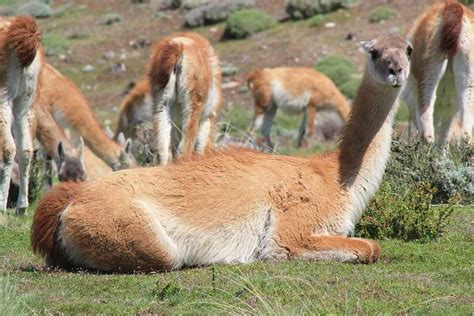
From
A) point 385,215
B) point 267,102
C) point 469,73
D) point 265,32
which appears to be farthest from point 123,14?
point 385,215

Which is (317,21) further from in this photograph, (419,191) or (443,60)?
(419,191)

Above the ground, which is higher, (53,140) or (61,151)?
(61,151)

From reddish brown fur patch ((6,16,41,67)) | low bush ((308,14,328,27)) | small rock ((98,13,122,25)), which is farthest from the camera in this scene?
small rock ((98,13,122,25))

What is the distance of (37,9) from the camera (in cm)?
4691

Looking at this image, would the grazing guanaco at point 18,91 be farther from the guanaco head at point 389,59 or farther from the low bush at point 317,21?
the low bush at point 317,21

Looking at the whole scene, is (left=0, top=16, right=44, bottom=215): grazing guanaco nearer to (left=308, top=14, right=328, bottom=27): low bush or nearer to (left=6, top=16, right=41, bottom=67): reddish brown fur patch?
(left=6, top=16, right=41, bottom=67): reddish brown fur patch

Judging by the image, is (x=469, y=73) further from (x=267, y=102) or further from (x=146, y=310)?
(x=267, y=102)

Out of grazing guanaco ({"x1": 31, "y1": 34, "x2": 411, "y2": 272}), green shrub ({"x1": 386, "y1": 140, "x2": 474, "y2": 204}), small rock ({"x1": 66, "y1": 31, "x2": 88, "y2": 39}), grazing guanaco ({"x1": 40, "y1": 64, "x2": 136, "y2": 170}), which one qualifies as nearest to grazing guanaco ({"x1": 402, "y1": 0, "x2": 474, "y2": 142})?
green shrub ({"x1": 386, "y1": 140, "x2": 474, "y2": 204})

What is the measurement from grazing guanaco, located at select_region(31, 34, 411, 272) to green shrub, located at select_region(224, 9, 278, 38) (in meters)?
30.4

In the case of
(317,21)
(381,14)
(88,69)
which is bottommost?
(88,69)

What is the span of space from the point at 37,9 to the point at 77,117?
29.4m

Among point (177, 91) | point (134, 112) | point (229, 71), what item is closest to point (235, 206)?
point (177, 91)

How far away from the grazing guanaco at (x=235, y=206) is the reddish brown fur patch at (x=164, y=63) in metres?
5.47

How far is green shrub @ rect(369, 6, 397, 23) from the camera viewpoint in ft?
121
